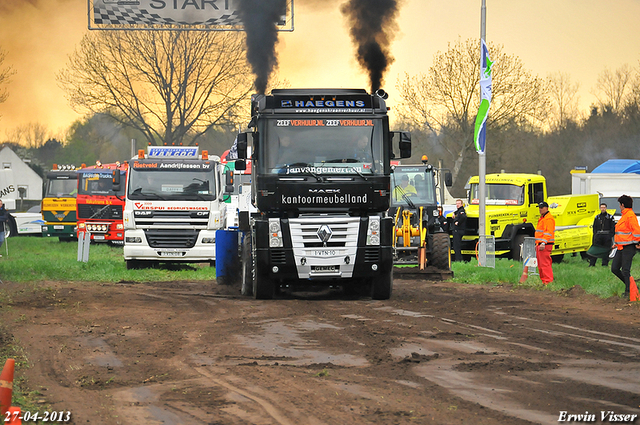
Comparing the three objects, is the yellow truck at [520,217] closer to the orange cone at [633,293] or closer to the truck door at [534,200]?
the truck door at [534,200]

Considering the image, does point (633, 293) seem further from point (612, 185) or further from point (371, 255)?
point (612, 185)

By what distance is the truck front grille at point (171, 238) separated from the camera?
20.6 m

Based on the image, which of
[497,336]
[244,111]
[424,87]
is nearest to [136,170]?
[497,336]

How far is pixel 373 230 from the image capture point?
13.8 meters

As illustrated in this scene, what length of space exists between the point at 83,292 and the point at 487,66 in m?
12.4

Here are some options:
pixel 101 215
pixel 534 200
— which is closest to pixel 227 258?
pixel 534 200

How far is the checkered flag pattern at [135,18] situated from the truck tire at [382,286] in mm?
10930

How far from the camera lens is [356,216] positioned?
45.4 feet

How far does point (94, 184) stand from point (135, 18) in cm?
1091

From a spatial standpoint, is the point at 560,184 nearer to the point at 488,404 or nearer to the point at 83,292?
the point at 83,292

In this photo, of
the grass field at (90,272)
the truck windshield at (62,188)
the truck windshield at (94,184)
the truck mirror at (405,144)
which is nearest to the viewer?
the truck mirror at (405,144)

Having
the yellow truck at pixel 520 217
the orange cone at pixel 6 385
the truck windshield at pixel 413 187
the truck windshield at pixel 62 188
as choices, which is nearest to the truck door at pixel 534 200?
the yellow truck at pixel 520 217

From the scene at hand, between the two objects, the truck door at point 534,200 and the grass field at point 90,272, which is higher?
the truck door at point 534,200

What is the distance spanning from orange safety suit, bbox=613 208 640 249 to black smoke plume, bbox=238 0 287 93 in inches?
356
